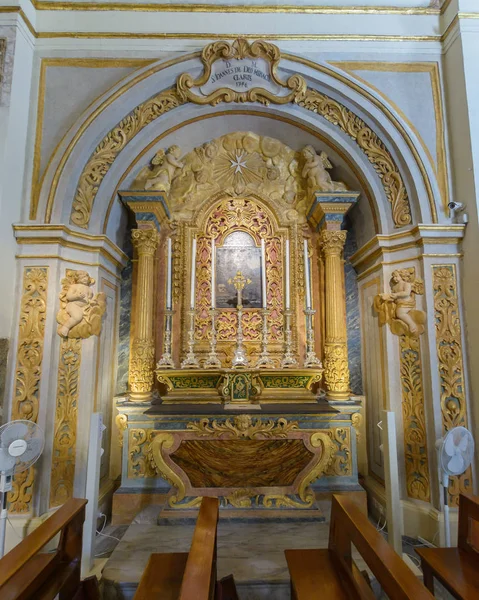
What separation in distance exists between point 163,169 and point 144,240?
1068 mm

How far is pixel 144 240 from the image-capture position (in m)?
4.97

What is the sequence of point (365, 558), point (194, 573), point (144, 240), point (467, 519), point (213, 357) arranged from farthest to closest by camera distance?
1. point (144, 240)
2. point (213, 357)
3. point (467, 519)
4. point (365, 558)
5. point (194, 573)

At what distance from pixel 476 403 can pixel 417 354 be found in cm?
73

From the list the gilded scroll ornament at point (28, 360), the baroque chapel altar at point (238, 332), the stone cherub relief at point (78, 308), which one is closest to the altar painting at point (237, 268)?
the baroque chapel altar at point (238, 332)

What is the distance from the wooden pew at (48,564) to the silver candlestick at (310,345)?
10.1 ft

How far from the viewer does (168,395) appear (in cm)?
483

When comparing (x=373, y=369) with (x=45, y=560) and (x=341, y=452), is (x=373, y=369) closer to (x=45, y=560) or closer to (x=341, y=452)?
(x=341, y=452)

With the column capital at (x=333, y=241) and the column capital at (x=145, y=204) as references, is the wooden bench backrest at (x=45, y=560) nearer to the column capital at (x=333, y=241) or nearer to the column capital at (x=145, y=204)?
the column capital at (x=145, y=204)

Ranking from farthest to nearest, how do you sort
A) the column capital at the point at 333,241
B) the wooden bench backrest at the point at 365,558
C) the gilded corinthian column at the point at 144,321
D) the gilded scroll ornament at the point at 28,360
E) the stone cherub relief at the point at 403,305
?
the column capital at the point at 333,241, the gilded corinthian column at the point at 144,321, the stone cherub relief at the point at 403,305, the gilded scroll ornament at the point at 28,360, the wooden bench backrest at the point at 365,558

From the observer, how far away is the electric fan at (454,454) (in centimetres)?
319

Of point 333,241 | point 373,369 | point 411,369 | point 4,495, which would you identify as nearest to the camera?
point 4,495

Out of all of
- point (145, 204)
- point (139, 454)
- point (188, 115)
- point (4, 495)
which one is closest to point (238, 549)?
point (139, 454)

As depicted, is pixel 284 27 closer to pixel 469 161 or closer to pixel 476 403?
pixel 469 161

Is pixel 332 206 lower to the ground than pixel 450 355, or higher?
higher
